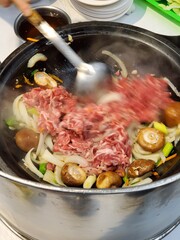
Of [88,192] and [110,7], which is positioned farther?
[110,7]

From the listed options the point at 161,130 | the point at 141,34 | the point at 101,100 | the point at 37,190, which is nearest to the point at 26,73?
the point at 101,100

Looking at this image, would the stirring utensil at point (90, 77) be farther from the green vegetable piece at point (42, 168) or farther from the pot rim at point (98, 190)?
A: the pot rim at point (98, 190)

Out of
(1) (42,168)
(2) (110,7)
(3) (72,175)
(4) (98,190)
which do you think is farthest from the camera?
(2) (110,7)

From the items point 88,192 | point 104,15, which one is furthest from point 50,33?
point 88,192

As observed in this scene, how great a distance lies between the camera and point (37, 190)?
1.15m

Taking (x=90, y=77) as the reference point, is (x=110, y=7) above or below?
above

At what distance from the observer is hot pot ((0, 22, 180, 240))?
1.15 m

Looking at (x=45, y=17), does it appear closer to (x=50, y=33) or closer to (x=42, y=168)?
(x=50, y=33)

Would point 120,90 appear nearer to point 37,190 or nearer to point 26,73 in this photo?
point 26,73

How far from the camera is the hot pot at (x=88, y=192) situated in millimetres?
1152

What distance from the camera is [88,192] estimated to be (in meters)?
1.10

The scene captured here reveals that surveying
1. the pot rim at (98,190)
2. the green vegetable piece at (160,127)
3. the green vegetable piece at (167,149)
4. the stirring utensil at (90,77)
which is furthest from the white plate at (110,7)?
the pot rim at (98,190)

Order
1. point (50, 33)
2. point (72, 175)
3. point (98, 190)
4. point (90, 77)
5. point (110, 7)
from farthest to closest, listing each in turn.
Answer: point (110, 7) < point (90, 77) < point (50, 33) < point (72, 175) < point (98, 190)

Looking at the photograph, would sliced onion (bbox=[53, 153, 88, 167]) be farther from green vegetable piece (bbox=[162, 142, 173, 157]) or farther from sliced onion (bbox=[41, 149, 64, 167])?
green vegetable piece (bbox=[162, 142, 173, 157])
